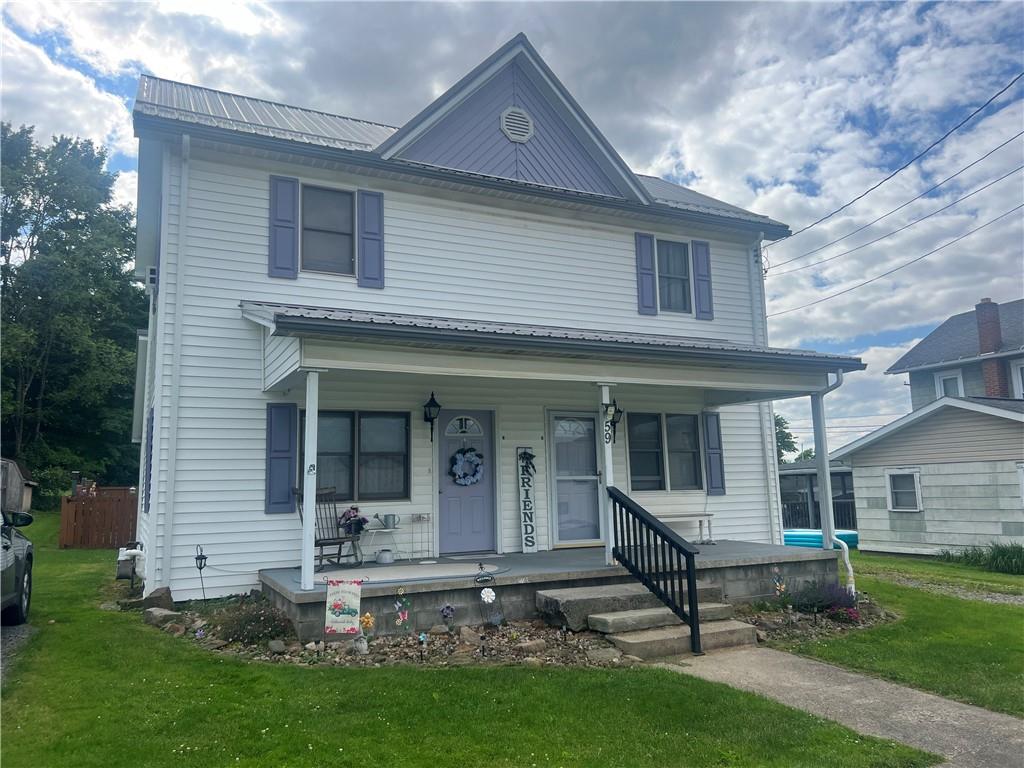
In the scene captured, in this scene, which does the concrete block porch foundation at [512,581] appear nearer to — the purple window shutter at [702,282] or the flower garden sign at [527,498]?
the flower garden sign at [527,498]

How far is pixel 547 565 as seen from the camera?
8.28 m

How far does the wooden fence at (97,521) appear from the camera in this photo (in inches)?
645

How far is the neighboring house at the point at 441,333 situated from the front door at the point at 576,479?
0.12 ft

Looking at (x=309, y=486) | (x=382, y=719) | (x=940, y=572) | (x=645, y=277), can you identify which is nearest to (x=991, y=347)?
(x=940, y=572)

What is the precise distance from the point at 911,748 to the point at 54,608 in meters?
8.89

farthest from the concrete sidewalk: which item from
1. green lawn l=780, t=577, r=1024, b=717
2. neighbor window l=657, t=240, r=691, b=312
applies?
neighbor window l=657, t=240, r=691, b=312

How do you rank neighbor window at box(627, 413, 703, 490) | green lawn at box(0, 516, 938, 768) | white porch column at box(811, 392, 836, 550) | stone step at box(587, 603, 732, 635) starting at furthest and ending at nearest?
neighbor window at box(627, 413, 703, 490) < white porch column at box(811, 392, 836, 550) < stone step at box(587, 603, 732, 635) < green lawn at box(0, 516, 938, 768)

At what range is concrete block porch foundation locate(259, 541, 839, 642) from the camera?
22.1 feet

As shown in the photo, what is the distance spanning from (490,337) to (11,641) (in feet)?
18.0

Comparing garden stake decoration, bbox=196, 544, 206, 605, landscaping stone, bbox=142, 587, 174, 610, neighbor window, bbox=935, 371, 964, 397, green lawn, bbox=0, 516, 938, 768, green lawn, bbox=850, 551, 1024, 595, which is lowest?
green lawn, bbox=850, 551, 1024, 595

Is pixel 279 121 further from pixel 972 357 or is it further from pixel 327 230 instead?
pixel 972 357

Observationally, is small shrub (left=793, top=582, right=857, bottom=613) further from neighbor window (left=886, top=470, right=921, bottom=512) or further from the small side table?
neighbor window (left=886, top=470, right=921, bottom=512)

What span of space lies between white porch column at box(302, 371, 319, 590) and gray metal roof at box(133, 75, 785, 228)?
3869 mm

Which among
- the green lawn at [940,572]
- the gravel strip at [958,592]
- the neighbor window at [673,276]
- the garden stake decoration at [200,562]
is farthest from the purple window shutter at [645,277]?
the garden stake decoration at [200,562]
